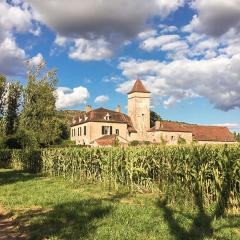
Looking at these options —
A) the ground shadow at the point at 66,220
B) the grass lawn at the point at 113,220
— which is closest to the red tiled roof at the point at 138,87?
the grass lawn at the point at 113,220

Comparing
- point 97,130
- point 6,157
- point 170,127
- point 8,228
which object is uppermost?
point 170,127

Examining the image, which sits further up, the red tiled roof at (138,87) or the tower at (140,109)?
the red tiled roof at (138,87)

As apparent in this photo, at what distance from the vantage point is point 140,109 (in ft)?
289

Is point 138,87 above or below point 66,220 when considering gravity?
above

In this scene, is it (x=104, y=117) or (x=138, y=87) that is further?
(x=138, y=87)

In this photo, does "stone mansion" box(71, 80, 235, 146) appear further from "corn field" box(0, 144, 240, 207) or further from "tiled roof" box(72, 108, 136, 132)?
"corn field" box(0, 144, 240, 207)

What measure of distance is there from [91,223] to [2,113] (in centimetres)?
3459

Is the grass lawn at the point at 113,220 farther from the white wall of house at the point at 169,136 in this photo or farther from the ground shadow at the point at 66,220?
the white wall of house at the point at 169,136

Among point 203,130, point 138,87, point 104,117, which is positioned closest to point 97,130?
point 104,117

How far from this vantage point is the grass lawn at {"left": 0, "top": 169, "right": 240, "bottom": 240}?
10.4m

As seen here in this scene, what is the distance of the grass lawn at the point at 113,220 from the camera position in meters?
10.4

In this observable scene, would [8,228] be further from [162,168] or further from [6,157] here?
[6,157]

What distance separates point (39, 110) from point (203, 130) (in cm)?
5268

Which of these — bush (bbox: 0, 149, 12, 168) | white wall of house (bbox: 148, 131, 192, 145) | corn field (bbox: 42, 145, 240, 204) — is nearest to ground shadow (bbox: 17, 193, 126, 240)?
corn field (bbox: 42, 145, 240, 204)
